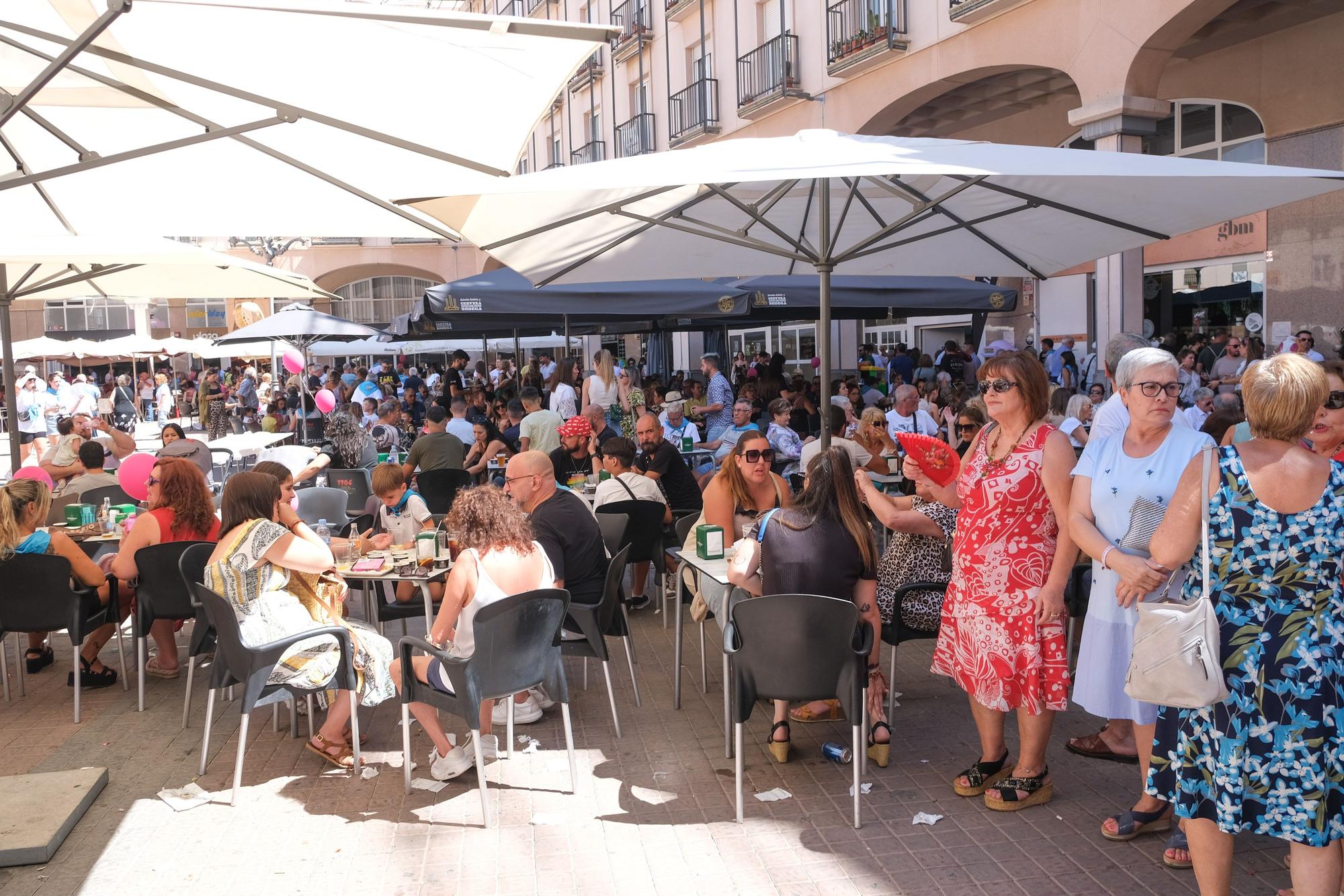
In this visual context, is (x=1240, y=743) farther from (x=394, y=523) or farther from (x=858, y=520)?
(x=394, y=523)

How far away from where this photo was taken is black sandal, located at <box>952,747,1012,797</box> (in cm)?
436

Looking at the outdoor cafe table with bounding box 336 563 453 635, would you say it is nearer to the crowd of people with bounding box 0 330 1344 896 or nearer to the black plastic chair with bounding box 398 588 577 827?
the crowd of people with bounding box 0 330 1344 896

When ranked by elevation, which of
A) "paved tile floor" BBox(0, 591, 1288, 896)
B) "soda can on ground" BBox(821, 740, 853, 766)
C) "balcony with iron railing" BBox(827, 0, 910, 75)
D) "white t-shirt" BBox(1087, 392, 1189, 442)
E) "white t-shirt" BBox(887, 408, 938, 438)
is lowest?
"paved tile floor" BBox(0, 591, 1288, 896)

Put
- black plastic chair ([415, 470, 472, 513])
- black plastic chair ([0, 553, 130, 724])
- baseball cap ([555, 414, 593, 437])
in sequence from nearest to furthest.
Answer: black plastic chair ([0, 553, 130, 724])
baseball cap ([555, 414, 593, 437])
black plastic chair ([415, 470, 472, 513])

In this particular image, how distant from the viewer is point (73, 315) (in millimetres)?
50781

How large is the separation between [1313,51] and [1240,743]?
1351cm

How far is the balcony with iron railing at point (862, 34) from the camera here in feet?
48.8

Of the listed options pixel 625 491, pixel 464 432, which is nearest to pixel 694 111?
pixel 464 432

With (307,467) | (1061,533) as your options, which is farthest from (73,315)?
(1061,533)

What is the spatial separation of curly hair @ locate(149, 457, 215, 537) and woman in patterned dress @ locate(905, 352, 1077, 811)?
4.08m

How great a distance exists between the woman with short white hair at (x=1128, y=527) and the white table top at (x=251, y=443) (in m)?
11.6

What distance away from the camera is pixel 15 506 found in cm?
574

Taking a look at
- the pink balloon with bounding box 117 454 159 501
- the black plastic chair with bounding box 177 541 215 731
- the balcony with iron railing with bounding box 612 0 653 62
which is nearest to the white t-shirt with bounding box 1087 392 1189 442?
the black plastic chair with bounding box 177 541 215 731

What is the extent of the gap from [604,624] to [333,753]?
4.76 ft
